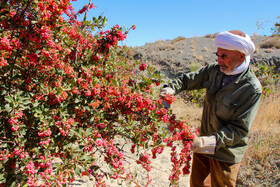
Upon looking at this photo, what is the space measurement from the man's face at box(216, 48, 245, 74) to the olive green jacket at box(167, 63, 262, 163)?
106mm

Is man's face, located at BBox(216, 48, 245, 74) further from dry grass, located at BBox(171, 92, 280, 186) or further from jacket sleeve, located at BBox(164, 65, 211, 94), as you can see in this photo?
dry grass, located at BBox(171, 92, 280, 186)

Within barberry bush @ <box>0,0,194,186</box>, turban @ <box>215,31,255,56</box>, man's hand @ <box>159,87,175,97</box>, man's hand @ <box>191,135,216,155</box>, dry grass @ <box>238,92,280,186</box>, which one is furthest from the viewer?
dry grass @ <box>238,92,280,186</box>

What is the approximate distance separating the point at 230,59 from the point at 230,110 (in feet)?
1.46

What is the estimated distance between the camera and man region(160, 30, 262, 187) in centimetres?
172

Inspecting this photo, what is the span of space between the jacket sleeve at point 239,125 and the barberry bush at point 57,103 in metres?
0.27

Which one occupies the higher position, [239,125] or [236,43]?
[236,43]

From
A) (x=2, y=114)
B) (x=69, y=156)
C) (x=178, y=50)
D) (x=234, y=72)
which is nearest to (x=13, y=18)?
(x=2, y=114)

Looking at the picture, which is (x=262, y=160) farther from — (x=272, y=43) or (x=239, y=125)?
(x=272, y=43)

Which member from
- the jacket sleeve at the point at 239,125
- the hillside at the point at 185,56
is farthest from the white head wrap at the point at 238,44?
the hillside at the point at 185,56

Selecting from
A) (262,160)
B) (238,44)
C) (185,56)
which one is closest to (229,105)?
(238,44)

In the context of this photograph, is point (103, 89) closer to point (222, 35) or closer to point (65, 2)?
point (65, 2)

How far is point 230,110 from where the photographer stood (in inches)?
74.0

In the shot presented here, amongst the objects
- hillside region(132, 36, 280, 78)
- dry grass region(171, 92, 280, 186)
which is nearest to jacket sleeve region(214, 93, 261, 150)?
dry grass region(171, 92, 280, 186)

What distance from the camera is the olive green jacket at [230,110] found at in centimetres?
174
